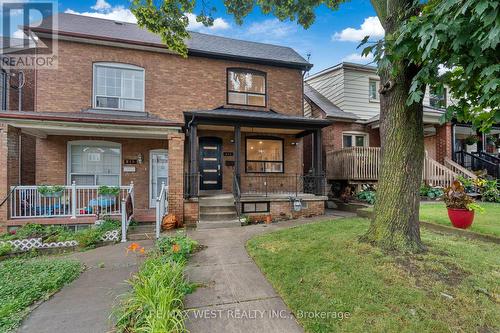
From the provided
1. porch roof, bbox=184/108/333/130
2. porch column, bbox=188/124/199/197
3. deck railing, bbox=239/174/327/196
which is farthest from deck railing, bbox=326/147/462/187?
porch column, bbox=188/124/199/197

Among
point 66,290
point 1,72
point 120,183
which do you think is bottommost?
point 66,290

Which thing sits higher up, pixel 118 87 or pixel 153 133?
pixel 118 87

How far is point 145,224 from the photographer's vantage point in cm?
759

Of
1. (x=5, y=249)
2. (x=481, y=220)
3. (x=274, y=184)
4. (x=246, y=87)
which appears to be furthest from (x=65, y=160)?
(x=481, y=220)

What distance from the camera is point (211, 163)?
33.9 ft

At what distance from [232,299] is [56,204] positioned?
278 inches

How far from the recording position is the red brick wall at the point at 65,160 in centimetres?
854

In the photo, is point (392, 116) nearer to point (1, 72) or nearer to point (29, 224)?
point (29, 224)

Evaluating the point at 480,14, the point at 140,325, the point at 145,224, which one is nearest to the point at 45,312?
the point at 140,325

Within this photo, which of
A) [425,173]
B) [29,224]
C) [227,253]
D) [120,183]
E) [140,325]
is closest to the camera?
[140,325]

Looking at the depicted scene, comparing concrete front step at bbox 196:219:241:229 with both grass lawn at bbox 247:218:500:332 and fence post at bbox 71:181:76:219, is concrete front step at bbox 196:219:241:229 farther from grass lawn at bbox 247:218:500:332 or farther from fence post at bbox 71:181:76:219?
fence post at bbox 71:181:76:219

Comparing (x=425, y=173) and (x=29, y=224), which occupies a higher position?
(x=425, y=173)

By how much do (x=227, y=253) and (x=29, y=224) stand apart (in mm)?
5868

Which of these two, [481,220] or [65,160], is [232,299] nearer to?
[481,220]
